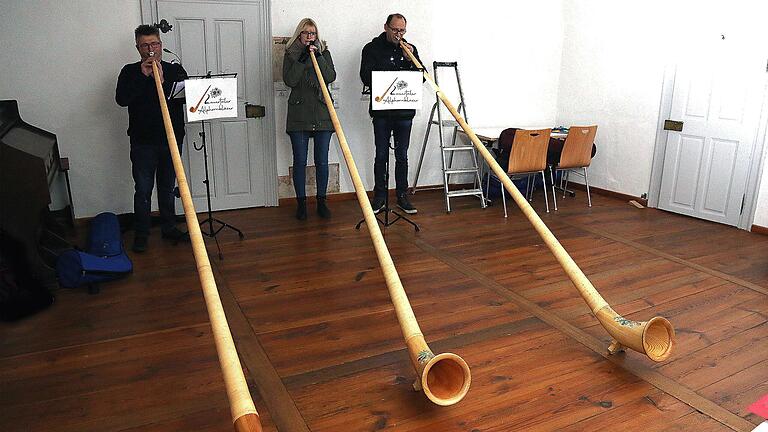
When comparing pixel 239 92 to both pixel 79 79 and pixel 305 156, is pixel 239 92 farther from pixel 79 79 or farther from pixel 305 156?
pixel 79 79

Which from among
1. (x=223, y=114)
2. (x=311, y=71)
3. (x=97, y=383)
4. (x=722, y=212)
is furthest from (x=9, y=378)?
(x=722, y=212)

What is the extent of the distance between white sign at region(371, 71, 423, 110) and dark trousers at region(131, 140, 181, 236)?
1.64 m

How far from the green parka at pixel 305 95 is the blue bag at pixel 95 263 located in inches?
69.3

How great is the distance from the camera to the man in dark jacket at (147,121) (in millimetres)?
3990

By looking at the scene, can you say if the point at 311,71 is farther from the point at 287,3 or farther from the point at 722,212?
the point at 722,212

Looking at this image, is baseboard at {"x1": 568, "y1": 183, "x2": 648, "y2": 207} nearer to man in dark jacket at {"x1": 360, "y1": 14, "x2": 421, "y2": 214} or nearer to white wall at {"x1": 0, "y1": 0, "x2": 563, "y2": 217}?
white wall at {"x1": 0, "y1": 0, "x2": 563, "y2": 217}

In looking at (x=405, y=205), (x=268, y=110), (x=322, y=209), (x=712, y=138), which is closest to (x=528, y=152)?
(x=405, y=205)

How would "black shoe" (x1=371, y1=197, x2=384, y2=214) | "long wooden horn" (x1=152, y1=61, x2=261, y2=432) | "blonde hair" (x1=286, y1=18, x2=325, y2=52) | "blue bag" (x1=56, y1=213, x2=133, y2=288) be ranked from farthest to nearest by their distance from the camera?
"black shoe" (x1=371, y1=197, x2=384, y2=214)
"blonde hair" (x1=286, y1=18, x2=325, y2=52)
"blue bag" (x1=56, y1=213, x2=133, y2=288)
"long wooden horn" (x1=152, y1=61, x2=261, y2=432)

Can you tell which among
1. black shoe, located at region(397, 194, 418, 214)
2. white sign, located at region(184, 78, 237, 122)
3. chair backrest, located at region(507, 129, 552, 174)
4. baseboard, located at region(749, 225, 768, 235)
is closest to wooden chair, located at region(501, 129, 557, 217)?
chair backrest, located at region(507, 129, 552, 174)


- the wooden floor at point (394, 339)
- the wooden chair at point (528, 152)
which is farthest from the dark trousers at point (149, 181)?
the wooden chair at point (528, 152)

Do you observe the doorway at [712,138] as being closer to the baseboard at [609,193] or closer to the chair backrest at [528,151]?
the baseboard at [609,193]

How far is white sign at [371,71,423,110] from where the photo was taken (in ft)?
14.1

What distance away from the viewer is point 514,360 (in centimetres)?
280

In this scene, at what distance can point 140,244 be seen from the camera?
167 inches
